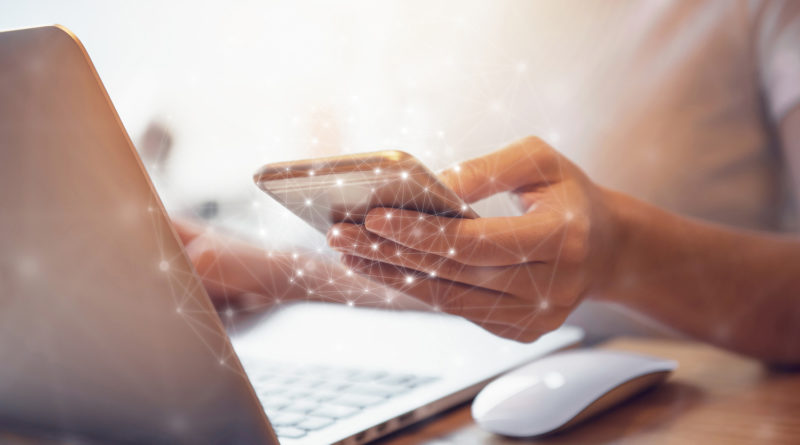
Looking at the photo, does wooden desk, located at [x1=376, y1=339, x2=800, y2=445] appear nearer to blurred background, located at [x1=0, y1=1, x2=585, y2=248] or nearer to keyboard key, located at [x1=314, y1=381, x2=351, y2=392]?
keyboard key, located at [x1=314, y1=381, x2=351, y2=392]

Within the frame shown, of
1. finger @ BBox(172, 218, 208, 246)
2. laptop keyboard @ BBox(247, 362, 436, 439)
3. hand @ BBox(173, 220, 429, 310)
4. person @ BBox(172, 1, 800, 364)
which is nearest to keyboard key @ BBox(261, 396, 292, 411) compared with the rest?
laptop keyboard @ BBox(247, 362, 436, 439)

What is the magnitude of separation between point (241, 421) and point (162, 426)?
0.21 ft

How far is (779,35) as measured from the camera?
25.2 inches

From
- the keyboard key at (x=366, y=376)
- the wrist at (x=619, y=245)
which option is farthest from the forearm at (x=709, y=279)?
the keyboard key at (x=366, y=376)

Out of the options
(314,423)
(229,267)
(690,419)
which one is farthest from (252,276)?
(690,419)

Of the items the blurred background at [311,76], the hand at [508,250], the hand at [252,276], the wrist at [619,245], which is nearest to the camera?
the hand at [508,250]

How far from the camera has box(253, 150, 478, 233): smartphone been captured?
0.86 ft

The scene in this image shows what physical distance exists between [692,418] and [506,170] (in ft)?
0.66

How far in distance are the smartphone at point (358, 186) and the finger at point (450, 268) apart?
0.01 meters

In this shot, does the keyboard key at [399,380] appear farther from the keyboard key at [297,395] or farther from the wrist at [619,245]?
the wrist at [619,245]

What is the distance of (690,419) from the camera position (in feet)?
1.19

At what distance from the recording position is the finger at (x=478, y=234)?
1.03ft

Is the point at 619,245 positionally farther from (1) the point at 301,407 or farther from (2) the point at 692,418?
(1) the point at 301,407

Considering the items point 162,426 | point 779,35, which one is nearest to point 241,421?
point 162,426
